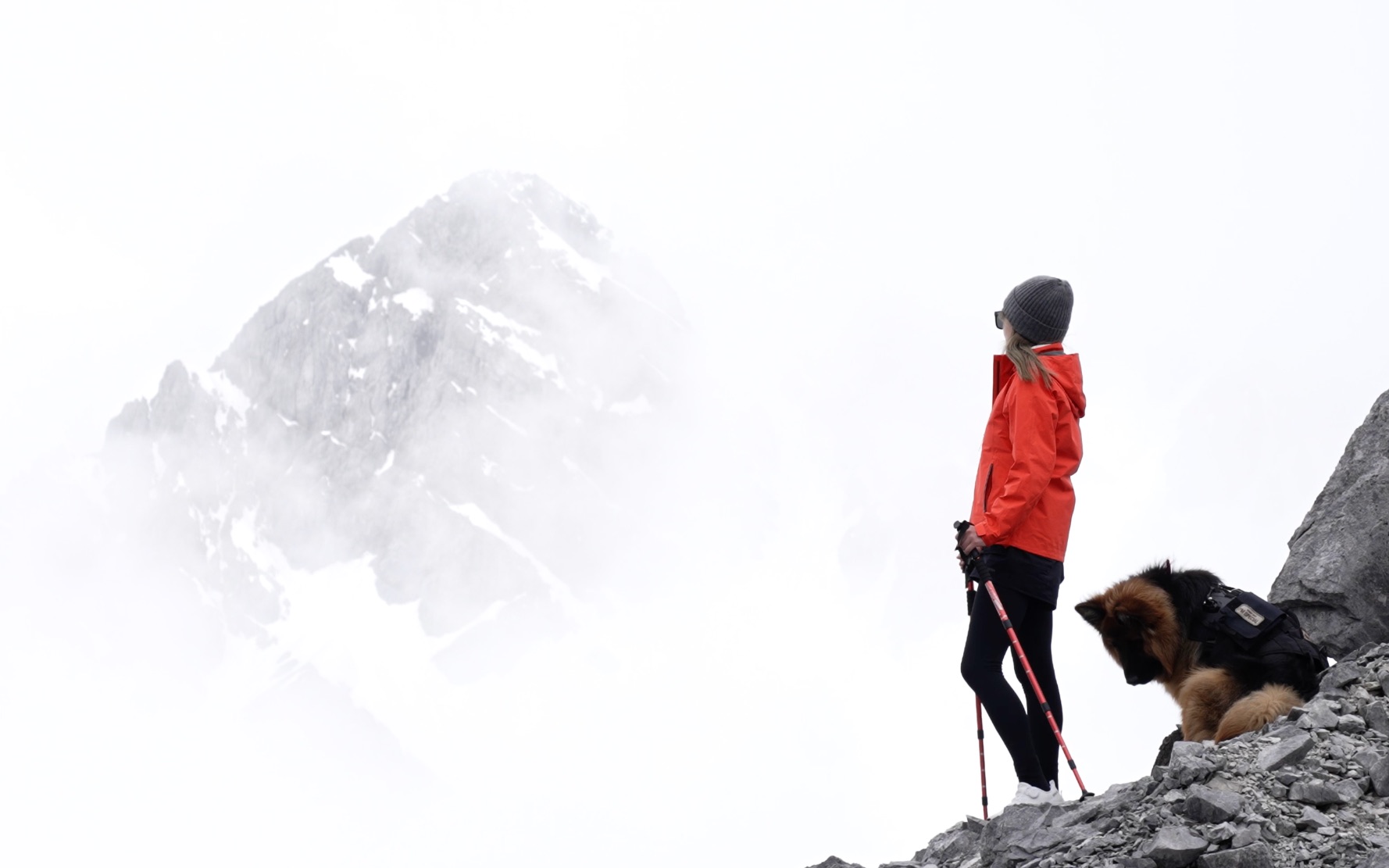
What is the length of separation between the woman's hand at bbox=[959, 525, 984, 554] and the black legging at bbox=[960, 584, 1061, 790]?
0.27 meters

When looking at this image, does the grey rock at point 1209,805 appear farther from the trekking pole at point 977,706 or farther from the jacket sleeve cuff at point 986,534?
the jacket sleeve cuff at point 986,534

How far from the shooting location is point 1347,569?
25.4 ft

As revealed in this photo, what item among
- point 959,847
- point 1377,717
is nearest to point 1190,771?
point 1377,717

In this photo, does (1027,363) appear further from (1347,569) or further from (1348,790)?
(1347,569)

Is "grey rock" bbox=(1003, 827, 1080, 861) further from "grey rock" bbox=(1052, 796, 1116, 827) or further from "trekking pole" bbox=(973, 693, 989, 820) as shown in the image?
"trekking pole" bbox=(973, 693, 989, 820)

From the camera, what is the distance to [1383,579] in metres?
7.69

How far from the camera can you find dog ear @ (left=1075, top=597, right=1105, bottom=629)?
6793mm

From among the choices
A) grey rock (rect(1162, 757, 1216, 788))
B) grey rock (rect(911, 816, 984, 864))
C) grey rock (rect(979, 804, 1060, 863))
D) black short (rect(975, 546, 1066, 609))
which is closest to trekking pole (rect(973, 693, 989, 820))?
grey rock (rect(911, 816, 984, 864))

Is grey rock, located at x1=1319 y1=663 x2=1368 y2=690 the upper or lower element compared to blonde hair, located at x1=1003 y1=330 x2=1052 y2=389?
lower

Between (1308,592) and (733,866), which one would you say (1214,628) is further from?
(733,866)

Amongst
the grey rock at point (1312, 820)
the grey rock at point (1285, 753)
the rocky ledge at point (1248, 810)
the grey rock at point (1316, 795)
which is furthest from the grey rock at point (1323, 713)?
the grey rock at point (1312, 820)

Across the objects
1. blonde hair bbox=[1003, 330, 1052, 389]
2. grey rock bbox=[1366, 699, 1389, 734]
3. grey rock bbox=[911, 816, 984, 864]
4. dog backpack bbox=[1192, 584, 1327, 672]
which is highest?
blonde hair bbox=[1003, 330, 1052, 389]

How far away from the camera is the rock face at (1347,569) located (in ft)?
25.3

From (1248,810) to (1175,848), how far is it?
0.44 meters
